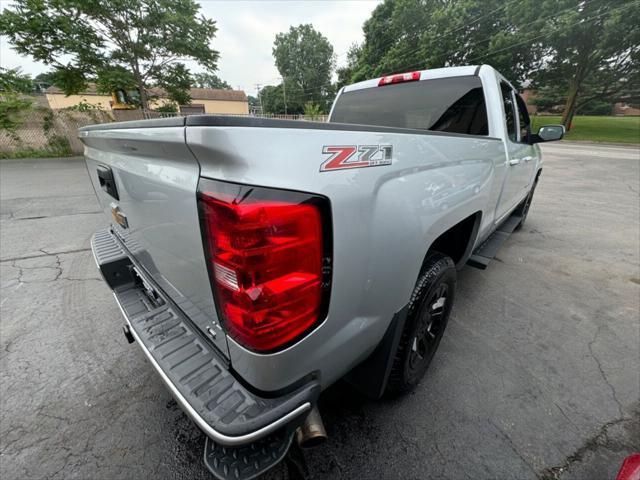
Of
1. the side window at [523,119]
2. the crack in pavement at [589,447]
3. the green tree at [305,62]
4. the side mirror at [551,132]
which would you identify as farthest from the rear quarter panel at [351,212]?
the green tree at [305,62]

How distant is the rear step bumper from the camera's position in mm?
932

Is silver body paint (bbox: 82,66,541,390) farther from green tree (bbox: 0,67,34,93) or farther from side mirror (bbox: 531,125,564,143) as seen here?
green tree (bbox: 0,67,34,93)

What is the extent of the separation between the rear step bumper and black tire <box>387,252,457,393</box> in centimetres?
73

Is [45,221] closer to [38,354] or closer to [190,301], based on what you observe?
[38,354]

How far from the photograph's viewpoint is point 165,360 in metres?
1.20

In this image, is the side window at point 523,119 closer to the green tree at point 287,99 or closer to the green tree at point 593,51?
the green tree at point 593,51

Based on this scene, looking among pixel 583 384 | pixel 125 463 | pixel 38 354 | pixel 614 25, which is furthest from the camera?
pixel 614 25

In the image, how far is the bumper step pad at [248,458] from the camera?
99 cm

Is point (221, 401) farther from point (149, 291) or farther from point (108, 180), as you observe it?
point (108, 180)

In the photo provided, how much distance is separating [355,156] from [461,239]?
1618 millimetres

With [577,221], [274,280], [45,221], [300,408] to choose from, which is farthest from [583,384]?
[45,221]

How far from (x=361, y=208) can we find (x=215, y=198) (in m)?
0.49

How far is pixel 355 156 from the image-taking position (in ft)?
3.26

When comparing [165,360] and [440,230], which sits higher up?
[440,230]
